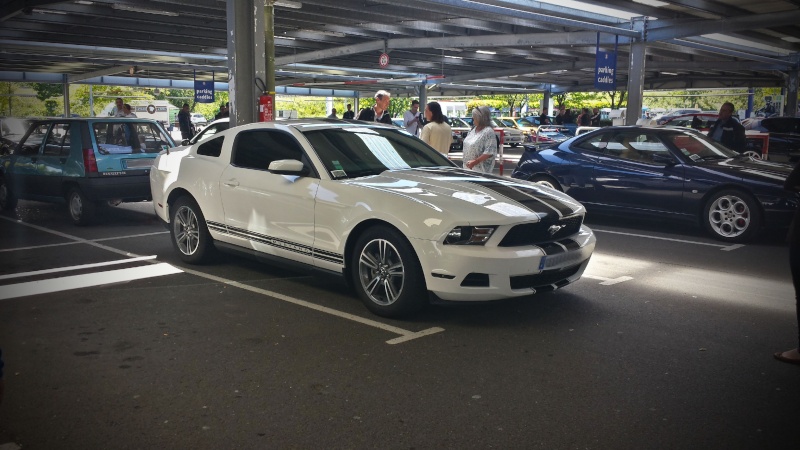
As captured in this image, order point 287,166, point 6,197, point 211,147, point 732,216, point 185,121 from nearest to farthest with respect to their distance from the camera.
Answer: point 287,166 < point 211,147 < point 732,216 < point 6,197 < point 185,121

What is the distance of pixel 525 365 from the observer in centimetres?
458

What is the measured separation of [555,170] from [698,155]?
7.06ft

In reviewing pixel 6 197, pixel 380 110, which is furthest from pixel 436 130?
pixel 6 197

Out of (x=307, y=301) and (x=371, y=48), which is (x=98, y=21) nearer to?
(x=371, y=48)

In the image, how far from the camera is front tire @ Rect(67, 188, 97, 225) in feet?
33.5

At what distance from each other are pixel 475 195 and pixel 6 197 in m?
9.50

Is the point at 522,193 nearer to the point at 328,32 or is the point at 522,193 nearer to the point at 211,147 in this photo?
the point at 211,147

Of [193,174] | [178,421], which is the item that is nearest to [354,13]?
[193,174]

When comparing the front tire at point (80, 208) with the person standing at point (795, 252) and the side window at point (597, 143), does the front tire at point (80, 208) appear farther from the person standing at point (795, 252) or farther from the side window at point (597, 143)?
the person standing at point (795, 252)

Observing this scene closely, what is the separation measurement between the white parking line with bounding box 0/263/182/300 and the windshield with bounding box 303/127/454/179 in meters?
2.18

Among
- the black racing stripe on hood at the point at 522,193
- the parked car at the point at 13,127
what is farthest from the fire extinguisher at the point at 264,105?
the parked car at the point at 13,127

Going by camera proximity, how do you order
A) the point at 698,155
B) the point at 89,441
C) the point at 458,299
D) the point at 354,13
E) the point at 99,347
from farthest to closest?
1. the point at 354,13
2. the point at 698,155
3. the point at 458,299
4. the point at 99,347
5. the point at 89,441

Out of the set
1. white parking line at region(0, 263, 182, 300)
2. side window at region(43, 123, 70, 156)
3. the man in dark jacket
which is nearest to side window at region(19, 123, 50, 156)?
side window at region(43, 123, 70, 156)

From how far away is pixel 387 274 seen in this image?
5.51 metres
